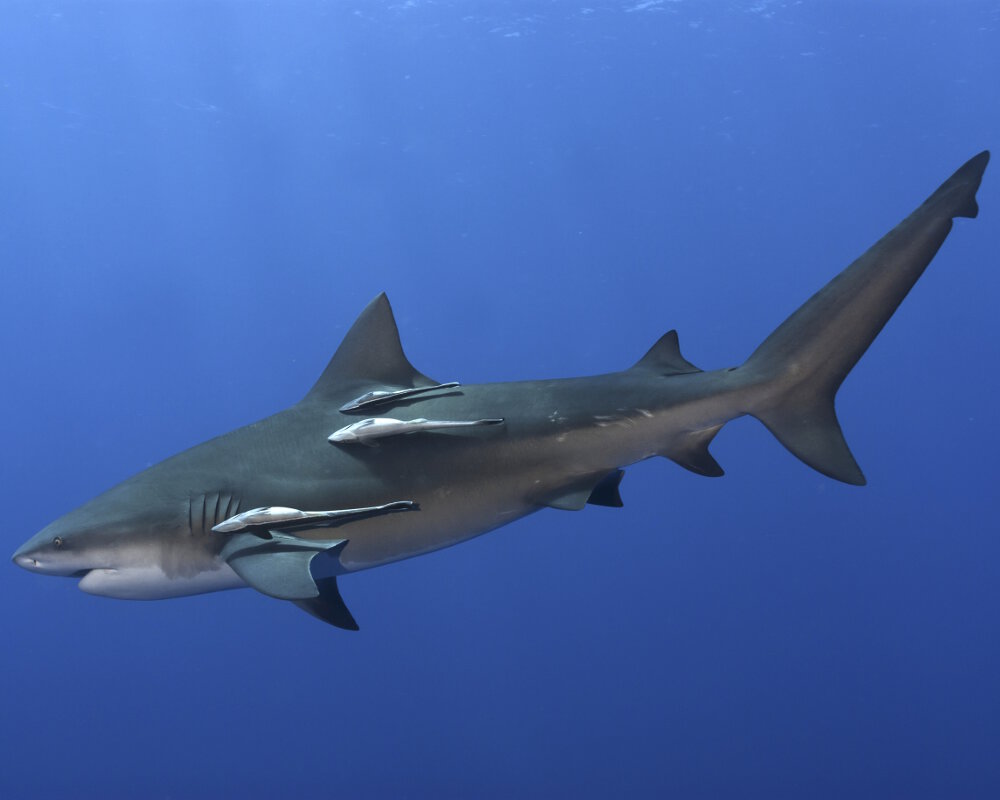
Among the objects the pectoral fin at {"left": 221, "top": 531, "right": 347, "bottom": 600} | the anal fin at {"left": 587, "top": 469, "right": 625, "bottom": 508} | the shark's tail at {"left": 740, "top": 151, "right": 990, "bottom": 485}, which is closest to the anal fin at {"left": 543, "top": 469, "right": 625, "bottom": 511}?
the anal fin at {"left": 587, "top": 469, "right": 625, "bottom": 508}

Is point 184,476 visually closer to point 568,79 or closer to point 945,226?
point 945,226

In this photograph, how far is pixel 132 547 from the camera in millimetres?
3162

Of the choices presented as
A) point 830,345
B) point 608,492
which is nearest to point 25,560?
point 608,492

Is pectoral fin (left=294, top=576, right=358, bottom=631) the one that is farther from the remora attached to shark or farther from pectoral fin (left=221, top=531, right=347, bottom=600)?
pectoral fin (left=221, top=531, right=347, bottom=600)

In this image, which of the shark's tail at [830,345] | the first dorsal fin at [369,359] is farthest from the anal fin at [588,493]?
the first dorsal fin at [369,359]

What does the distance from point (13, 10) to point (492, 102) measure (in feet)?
26.4

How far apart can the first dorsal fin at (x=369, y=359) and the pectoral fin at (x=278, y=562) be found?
0.89 meters

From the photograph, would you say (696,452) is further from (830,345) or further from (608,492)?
(830,345)

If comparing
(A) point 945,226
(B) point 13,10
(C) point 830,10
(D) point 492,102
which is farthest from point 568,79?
(A) point 945,226

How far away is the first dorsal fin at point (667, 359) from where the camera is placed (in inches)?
146

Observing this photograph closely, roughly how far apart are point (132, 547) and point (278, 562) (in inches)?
28.0

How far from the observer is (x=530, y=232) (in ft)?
47.1

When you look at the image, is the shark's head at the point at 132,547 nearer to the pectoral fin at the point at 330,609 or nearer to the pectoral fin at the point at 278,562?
the pectoral fin at the point at 278,562

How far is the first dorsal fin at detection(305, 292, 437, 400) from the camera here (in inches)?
148
